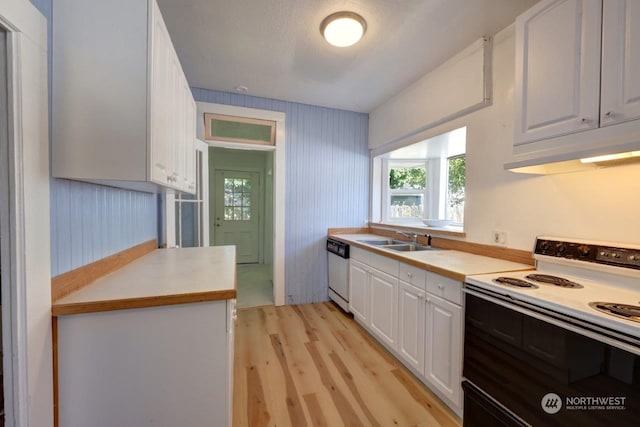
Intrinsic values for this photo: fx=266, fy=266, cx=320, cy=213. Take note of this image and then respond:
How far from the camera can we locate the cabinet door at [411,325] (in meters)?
1.81

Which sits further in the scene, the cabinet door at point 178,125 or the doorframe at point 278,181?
the doorframe at point 278,181

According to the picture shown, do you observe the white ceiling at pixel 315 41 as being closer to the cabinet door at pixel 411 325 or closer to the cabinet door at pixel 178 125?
the cabinet door at pixel 178 125

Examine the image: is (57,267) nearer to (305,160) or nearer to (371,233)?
(305,160)

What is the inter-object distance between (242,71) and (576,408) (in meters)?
3.08

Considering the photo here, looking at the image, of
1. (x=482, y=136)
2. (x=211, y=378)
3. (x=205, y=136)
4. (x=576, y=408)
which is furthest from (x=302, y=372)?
(x=205, y=136)

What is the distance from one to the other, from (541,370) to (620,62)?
4.25ft

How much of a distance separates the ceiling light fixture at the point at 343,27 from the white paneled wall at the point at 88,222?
168 centimetres

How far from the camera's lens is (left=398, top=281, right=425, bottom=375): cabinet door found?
1813 millimetres

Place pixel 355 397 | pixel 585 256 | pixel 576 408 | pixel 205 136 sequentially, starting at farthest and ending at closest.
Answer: pixel 205 136
pixel 355 397
pixel 585 256
pixel 576 408

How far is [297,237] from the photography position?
3324 millimetres

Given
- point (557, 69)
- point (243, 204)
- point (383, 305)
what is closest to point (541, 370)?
point (383, 305)

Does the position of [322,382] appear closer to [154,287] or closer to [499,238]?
[154,287]

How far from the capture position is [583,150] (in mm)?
1179

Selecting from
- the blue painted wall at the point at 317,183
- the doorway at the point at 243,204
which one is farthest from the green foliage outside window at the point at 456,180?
the doorway at the point at 243,204
